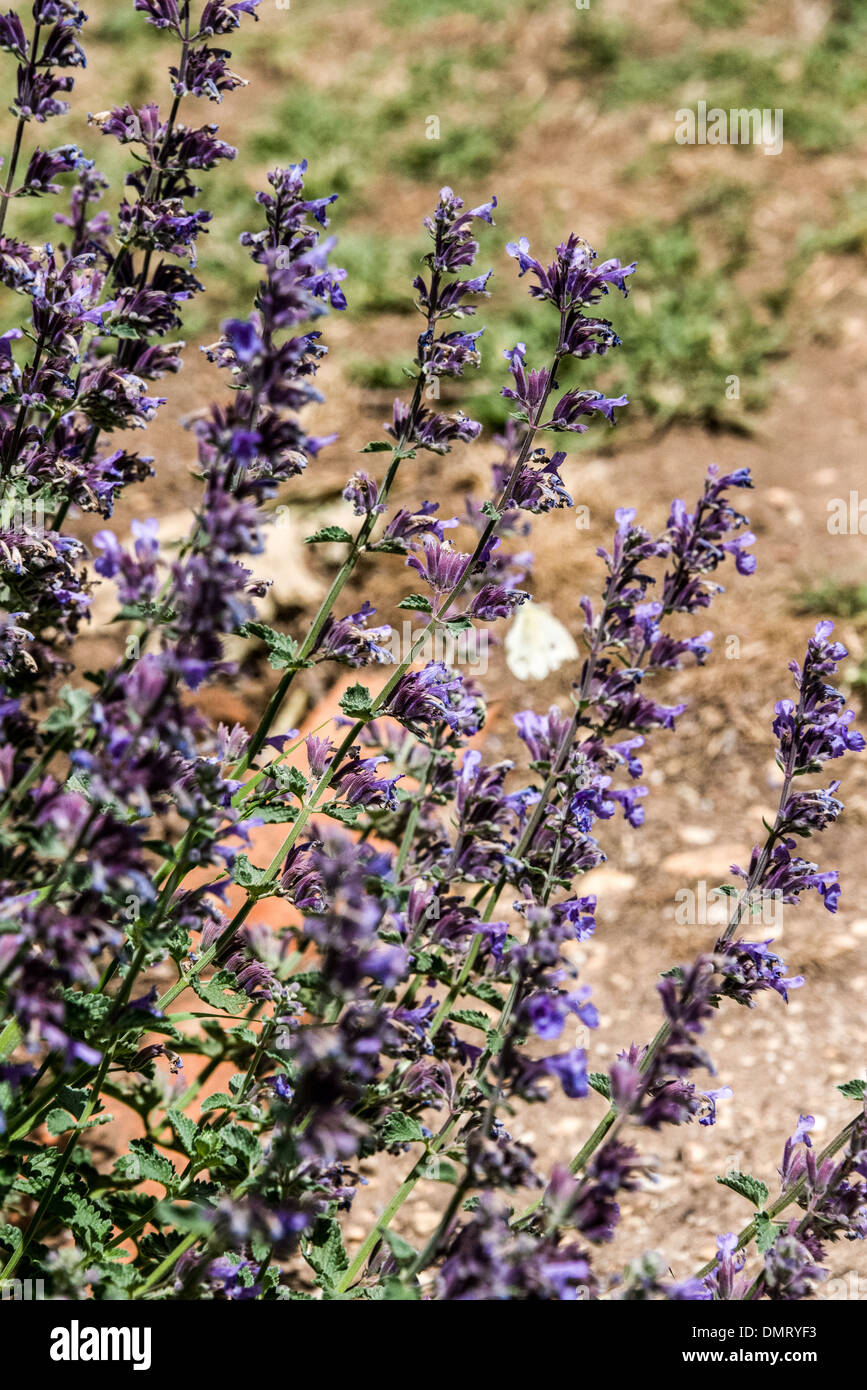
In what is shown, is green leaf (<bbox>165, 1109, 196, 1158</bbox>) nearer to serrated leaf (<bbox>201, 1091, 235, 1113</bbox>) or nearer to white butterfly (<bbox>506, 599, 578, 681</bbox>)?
serrated leaf (<bbox>201, 1091, 235, 1113</bbox>)

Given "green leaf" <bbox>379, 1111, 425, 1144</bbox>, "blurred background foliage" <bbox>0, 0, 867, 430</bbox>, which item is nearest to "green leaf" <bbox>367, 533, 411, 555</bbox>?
"green leaf" <bbox>379, 1111, 425, 1144</bbox>

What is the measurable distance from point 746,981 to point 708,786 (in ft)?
8.79

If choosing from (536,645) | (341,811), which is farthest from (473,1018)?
(536,645)

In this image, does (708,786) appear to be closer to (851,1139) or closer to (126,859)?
(851,1139)

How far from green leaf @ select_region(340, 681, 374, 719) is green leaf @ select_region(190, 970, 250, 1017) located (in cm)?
61

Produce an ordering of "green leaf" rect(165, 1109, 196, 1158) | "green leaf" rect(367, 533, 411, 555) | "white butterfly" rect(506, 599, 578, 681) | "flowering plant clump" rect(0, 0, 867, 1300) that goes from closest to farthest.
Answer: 1. "flowering plant clump" rect(0, 0, 867, 1300)
2. "green leaf" rect(165, 1109, 196, 1158)
3. "green leaf" rect(367, 533, 411, 555)
4. "white butterfly" rect(506, 599, 578, 681)

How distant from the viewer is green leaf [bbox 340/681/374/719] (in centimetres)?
263

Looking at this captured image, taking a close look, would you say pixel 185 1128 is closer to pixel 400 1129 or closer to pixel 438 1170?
pixel 400 1129

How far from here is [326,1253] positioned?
250 centimetres

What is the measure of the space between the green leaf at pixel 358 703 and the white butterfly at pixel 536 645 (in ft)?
9.22

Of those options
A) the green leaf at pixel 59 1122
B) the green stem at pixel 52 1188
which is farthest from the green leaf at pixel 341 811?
the green leaf at pixel 59 1122

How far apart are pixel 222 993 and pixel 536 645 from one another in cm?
323
